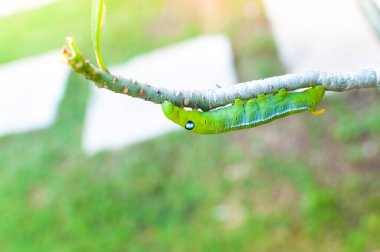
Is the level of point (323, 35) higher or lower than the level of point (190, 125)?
lower

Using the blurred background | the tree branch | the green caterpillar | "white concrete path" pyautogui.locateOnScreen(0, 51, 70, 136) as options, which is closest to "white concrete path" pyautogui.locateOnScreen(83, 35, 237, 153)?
the blurred background

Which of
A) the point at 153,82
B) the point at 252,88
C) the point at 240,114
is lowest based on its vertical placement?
the point at 153,82

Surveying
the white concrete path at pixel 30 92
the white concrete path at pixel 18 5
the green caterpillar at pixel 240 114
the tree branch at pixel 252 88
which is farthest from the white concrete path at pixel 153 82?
the tree branch at pixel 252 88

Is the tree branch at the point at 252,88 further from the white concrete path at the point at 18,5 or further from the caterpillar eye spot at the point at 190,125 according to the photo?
the white concrete path at the point at 18,5

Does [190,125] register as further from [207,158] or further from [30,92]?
[30,92]

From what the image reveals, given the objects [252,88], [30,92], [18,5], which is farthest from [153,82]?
[252,88]

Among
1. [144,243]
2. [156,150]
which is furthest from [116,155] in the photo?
[144,243]
